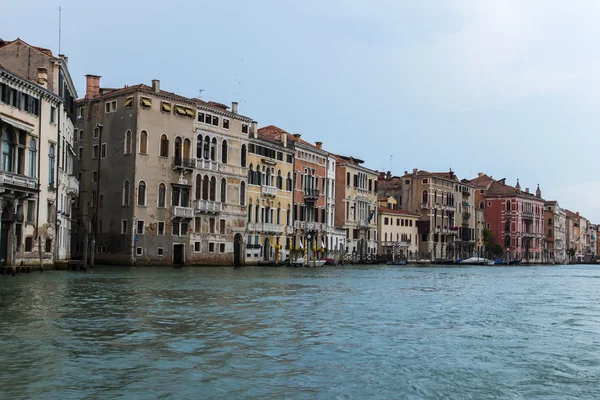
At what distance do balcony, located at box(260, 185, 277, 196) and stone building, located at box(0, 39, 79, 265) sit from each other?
17150mm

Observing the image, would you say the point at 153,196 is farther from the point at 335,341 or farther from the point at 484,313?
the point at 335,341

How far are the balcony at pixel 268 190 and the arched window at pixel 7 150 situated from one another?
2339 cm

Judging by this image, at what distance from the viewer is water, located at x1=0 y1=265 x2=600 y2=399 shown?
814 centimetres

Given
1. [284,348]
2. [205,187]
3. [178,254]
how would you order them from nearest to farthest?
[284,348]
[178,254]
[205,187]

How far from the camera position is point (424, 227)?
242ft

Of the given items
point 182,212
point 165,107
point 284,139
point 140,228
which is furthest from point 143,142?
point 284,139

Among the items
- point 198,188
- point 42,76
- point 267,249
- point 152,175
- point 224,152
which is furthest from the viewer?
point 267,249

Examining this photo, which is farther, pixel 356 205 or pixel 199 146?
pixel 356 205

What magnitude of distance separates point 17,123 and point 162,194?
1502cm

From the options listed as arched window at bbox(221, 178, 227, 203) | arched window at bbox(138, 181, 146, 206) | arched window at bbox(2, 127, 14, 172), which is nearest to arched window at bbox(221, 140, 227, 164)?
arched window at bbox(221, 178, 227, 203)

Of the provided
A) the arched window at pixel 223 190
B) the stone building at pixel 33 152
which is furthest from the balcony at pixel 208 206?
the stone building at pixel 33 152

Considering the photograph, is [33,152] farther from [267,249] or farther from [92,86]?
[267,249]

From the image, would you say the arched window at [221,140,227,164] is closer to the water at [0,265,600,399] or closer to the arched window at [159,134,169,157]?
the arched window at [159,134,169,157]

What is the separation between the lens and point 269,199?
161ft
